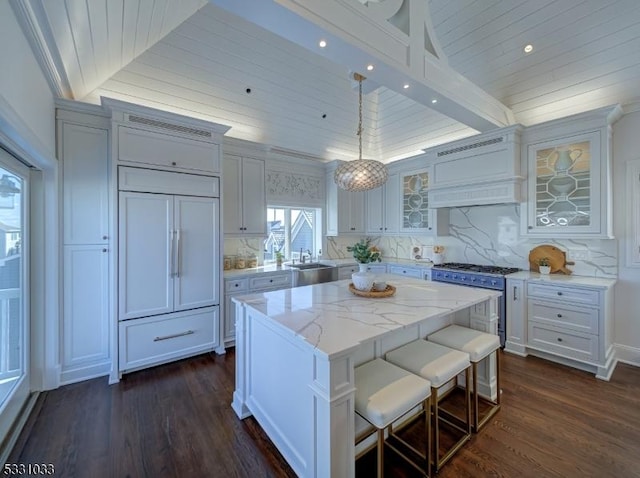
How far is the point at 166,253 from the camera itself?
2926 millimetres

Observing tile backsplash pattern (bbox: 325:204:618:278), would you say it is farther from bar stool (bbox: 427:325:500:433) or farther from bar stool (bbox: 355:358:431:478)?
bar stool (bbox: 355:358:431:478)

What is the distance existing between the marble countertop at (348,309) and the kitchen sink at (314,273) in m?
1.39

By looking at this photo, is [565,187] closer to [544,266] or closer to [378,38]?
[544,266]

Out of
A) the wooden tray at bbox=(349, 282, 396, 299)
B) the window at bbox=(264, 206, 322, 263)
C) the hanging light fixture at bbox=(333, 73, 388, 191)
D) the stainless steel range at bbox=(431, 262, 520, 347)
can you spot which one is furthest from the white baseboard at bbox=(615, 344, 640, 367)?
the window at bbox=(264, 206, 322, 263)

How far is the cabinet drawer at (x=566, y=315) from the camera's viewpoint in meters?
2.79

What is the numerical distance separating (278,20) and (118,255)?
2439mm

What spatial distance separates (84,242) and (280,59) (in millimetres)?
3015

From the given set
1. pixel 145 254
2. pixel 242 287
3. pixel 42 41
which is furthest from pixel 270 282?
pixel 42 41

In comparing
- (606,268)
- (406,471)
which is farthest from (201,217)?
(606,268)

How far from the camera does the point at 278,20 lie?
5.47 feet

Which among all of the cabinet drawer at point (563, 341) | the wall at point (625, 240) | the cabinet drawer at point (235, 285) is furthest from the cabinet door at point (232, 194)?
the wall at point (625, 240)

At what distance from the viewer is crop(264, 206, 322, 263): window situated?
461cm

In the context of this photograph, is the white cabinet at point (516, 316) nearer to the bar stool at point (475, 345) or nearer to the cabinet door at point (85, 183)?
the bar stool at point (475, 345)

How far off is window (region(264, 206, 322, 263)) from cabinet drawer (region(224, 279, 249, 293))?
98 centimetres
